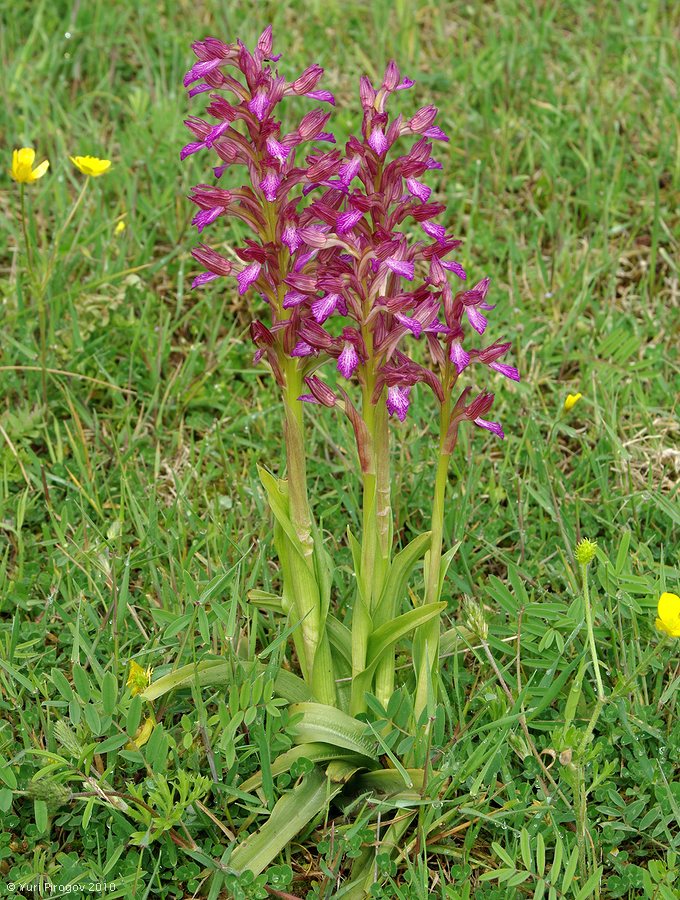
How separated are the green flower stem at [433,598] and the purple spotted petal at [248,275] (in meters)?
0.50

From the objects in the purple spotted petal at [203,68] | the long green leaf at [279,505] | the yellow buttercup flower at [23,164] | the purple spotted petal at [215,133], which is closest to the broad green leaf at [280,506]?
the long green leaf at [279,505]

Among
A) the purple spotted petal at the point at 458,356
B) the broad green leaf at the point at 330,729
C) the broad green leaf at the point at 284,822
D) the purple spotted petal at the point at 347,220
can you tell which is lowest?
the broad green leaf at the point at 284,822

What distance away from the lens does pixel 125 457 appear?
10.8ft

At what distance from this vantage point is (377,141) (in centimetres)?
198

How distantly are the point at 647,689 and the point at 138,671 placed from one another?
127 centimetres

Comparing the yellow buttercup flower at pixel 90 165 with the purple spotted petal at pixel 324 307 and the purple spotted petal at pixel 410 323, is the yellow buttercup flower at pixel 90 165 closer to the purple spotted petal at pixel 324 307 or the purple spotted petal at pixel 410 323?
the purple spotted petal at pixel 324 307

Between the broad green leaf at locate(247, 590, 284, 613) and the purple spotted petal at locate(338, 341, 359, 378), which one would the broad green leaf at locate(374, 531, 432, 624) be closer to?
the broad green leaf at locate(247, 590, 284, 613)

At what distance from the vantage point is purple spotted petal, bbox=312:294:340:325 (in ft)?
6.60

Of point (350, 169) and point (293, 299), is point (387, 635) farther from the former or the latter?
point (350, 169)

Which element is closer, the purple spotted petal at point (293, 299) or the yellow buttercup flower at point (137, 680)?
the purple spotted petal at point (293, 299)

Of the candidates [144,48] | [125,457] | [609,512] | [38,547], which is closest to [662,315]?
[609,512]

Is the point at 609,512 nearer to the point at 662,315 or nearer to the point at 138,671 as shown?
the point at 662,315

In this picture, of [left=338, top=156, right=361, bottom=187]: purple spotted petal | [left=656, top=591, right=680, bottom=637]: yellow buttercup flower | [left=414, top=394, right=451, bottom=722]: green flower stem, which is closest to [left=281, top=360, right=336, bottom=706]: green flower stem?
[left=414, top=394, right=451, bottom=722]: green flower stem

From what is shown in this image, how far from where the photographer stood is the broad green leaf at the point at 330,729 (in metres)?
2.28
